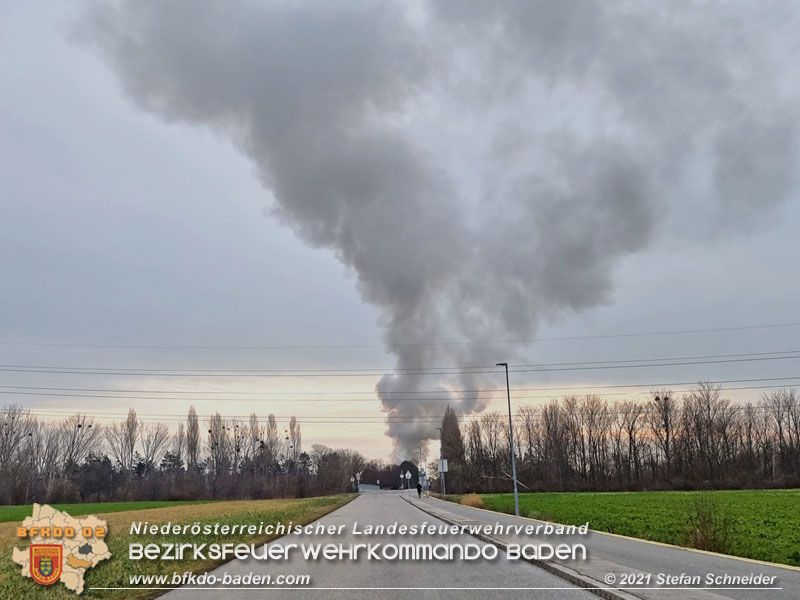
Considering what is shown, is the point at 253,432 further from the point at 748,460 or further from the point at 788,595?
the point at 788,595

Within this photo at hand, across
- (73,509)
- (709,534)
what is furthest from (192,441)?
(709,534)

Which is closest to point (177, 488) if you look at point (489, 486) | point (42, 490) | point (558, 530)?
point (42, 490)

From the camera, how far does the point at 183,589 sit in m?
10.6

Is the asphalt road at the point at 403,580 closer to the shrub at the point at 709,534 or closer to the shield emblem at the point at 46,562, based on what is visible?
the shield emblem at the point at 46,562

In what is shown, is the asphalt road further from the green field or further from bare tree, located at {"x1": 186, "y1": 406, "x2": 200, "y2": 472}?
bare tree, located at {"x1": 186, "y1": 406, "x2": 200, "y2": 472}

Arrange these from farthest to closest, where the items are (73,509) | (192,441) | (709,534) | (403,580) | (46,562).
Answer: (192,441)
(73,509)
(709,534)
(403,580)
(46,562)

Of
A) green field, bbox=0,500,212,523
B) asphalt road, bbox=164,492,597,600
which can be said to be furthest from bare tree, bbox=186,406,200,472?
asphalt road, bbox=164,492,597,600

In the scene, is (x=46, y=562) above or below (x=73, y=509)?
above

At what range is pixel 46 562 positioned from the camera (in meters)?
9.96

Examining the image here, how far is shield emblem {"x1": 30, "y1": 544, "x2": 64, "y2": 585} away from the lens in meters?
9.60

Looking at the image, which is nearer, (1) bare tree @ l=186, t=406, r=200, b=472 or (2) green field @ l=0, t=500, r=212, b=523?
(2) green field @ l=0, t=500, r=212, b=523

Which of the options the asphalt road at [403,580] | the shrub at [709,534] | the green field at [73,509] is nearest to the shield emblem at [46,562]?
the asphalt road at [403,580]

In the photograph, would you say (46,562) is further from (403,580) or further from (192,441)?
(192,441)

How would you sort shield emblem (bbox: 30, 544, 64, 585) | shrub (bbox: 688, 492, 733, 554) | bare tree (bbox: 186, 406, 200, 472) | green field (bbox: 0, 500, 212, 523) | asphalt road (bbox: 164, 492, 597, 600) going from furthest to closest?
bare tree (bbox: 186, 406, 200, 472) < green field (bbox: 0, 500, 212, 523) < shrub (bbox: 688, 492, 733, 554) < asphalt road (bbox: 164, 492, 597, 600) < shield emblem (bbox: 30, 544, 64, 585)
